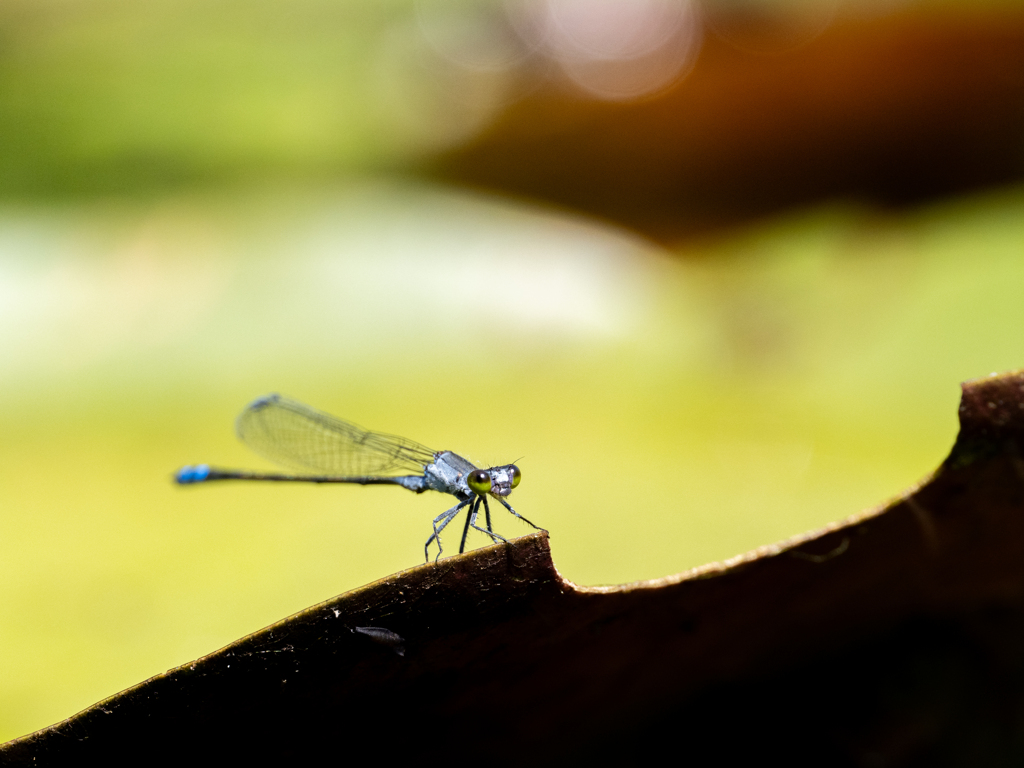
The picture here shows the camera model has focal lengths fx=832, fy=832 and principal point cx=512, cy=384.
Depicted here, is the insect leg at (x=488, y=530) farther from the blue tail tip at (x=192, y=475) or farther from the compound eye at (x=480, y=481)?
the blue tail tip at (x=192, y=475)

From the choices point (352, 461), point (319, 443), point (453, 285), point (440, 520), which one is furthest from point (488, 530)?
point (453, 285)

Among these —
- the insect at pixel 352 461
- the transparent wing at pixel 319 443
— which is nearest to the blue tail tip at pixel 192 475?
the insect at pixel 352 461

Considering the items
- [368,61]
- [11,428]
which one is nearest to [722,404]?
[11,428]

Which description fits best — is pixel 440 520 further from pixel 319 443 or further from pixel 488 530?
pixel 319 443

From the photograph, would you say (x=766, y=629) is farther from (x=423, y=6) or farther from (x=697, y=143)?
(x=423, y=6)

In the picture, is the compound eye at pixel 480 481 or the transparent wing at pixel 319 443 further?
the transparent wing at pixel 319 443
